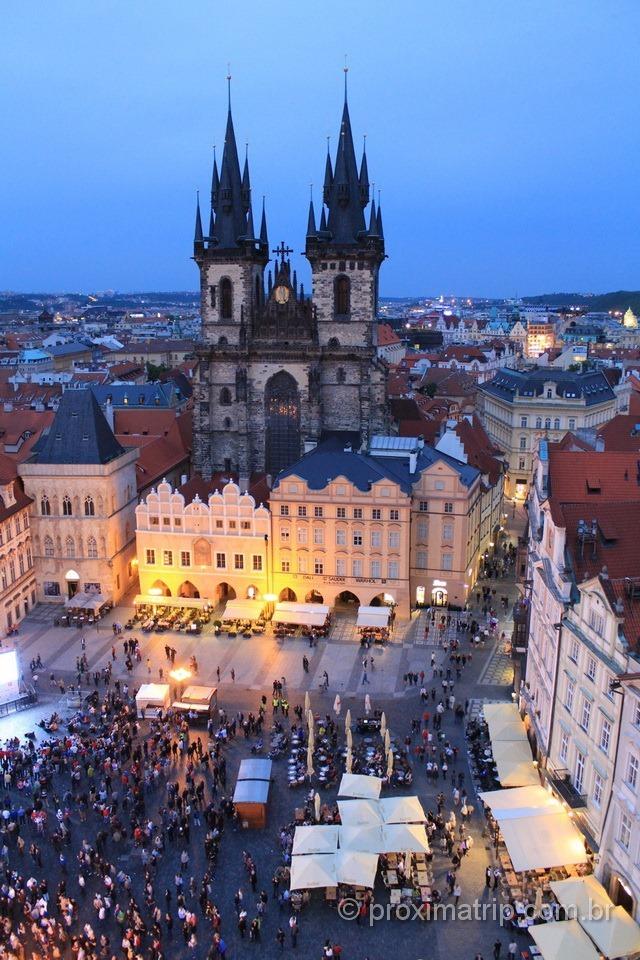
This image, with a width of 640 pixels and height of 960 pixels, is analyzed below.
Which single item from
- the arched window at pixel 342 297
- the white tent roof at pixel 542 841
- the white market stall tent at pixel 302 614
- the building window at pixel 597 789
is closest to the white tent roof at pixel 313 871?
the white tent roof at pixel 542 841

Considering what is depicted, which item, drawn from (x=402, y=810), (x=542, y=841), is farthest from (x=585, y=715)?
(x=402, y=810)

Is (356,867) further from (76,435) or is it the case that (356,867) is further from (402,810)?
(76,435)

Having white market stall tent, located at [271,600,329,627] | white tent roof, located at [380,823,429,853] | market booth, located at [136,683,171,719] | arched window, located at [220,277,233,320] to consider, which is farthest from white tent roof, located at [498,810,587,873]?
arched window, located at [220,277,233,320]

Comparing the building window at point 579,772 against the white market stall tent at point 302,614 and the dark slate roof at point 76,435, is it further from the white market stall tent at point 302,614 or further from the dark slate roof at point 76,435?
the dark slate roof at point 76,435

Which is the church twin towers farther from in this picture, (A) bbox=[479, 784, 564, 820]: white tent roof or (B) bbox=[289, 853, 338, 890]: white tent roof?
(B) bbox=[289, 853, 338, 890]: white tent roof

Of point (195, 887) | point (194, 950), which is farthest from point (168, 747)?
point (194, 950)

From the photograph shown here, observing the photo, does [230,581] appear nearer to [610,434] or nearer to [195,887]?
[195,887]
